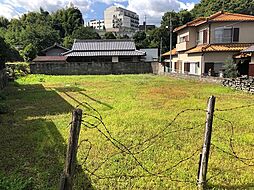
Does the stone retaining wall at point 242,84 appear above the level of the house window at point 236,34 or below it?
below

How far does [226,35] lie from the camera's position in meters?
21.8

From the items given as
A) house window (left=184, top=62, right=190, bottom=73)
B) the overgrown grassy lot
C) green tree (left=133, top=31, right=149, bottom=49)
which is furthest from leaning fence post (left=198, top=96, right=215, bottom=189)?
green tree (left=133, top=31, right=149, bottom=49)

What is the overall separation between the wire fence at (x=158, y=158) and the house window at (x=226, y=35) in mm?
17043

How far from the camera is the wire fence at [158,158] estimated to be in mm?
3801

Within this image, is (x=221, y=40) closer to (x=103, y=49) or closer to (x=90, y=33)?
(x=103, y=49)

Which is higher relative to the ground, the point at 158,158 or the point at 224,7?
the point at 224,7

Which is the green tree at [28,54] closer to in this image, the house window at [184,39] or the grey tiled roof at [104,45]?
the grey tiled roof at [104,45]

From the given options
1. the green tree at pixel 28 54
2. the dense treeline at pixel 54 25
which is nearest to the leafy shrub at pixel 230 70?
the green tree at pixel 28 54

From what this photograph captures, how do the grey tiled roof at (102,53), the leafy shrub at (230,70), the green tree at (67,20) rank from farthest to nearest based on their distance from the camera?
1. the green tree at (67,20)
2. the grey tiled roof at (102,53)
3. the leafy shrub at (230,70)

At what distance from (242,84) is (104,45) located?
22965 millimetres

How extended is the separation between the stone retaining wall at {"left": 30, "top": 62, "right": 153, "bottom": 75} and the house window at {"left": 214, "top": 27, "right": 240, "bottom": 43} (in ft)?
30.4

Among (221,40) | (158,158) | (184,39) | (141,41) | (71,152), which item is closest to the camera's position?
(71,152)

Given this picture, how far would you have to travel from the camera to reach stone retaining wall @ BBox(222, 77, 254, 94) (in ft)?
42.5

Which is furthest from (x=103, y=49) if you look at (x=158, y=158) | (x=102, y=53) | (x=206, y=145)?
(x=206, y=145)
